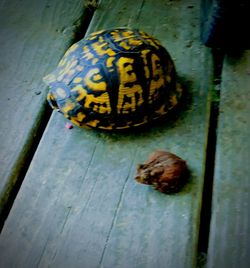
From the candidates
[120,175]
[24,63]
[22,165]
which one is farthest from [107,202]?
[24,63]

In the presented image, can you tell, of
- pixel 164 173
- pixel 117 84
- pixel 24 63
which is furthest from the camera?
pixel 24 63

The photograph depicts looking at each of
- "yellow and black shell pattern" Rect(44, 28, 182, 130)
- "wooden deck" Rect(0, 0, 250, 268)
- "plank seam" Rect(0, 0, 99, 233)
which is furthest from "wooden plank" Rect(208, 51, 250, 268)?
"plank seam" Rect(0, 0, 99, 233)

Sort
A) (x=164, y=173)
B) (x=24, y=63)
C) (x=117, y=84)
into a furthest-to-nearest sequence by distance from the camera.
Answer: (x=24, y=63), (x=117, y=84), (x=164, y=173)

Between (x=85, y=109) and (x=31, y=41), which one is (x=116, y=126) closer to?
(x=85, y=109)

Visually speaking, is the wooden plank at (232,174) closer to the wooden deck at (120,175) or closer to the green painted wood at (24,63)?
the wooden deck at (120,175)

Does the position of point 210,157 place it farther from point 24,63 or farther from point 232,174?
point 24,63

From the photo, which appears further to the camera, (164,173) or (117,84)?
(117,84)

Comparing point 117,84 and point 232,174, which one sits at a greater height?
point 117,84

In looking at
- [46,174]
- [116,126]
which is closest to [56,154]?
[46,174]
